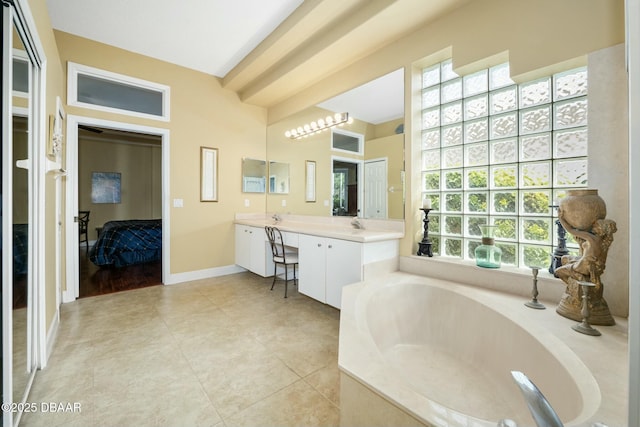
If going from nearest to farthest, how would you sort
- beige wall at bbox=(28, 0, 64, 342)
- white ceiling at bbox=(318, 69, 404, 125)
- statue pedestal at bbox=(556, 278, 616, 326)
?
statue pedestal at bbox=(556, 278, 616, 326) → beige wall at bbox=(28, 0, 64, 342) → white ceiling at bbox=(318, 69, 404, 125)

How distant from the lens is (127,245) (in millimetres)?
4254

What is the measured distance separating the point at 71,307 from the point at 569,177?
4.47 metres

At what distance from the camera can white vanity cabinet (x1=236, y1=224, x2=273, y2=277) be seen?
11.4 feet

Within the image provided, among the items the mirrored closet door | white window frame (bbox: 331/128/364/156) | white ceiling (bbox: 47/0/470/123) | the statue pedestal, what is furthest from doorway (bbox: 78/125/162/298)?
the statue pedestal

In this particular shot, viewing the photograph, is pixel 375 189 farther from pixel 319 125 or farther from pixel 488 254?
pixel 319 125

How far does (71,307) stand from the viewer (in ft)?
9.18

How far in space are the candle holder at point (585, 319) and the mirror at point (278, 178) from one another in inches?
136

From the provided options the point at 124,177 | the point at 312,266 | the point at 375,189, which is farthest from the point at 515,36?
the point at 124,177

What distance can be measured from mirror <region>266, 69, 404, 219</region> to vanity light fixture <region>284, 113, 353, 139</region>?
1.6 inches

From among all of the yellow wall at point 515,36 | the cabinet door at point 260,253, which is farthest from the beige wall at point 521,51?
the cabinet door at point 260,253

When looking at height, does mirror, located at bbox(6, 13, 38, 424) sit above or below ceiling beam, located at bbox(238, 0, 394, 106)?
below

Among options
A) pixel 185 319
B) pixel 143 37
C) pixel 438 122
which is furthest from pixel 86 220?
pixel 438 122

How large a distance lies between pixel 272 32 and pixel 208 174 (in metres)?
2.02

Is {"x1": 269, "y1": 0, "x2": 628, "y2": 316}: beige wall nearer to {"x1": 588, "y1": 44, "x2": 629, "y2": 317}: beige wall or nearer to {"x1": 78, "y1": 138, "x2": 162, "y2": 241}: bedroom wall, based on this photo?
{"x1": 588, "y1": 44, "x2": 629, "y2": 317}: beige wall
